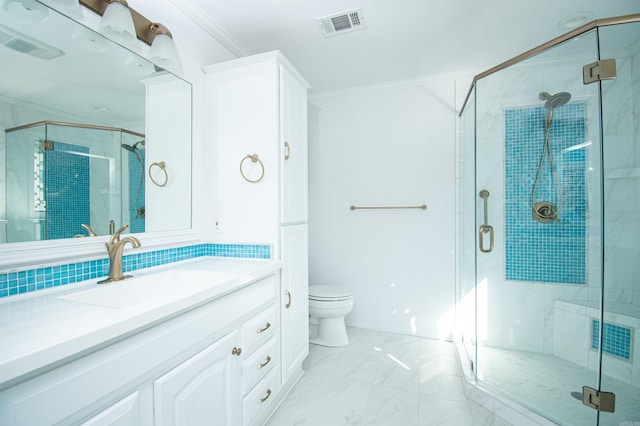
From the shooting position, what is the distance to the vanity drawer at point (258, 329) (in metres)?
1.35

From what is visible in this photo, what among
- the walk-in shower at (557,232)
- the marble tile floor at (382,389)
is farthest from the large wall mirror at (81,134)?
the walk-in shower at (557,232)

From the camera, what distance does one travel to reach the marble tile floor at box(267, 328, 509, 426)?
1.62 metres

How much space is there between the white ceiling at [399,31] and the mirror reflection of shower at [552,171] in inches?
20.7

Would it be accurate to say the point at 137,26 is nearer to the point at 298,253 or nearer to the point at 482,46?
the point at 298,253

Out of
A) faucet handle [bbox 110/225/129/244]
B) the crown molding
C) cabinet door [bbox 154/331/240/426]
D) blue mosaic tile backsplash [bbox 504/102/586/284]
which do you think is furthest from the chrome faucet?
blue mosaic tile backsplash [bbox 504/102/586/284]

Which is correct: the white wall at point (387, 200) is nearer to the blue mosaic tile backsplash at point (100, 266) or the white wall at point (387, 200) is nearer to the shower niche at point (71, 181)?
the blue mosaic tile backsplash at point (100, 266)

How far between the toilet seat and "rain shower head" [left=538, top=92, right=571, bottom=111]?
1.95m

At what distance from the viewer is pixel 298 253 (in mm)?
1963

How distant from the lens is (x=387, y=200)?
279cm

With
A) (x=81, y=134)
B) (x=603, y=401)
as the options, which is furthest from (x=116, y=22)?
(x=603, y=401)

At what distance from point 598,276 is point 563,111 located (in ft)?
3.25

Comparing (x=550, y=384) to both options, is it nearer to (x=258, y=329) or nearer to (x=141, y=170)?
(x=258, y=329)

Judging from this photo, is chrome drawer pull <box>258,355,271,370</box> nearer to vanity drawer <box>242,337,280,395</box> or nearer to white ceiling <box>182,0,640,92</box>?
vanity drawer <box>242,337,280,395</box>

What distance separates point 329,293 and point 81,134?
1941mm
